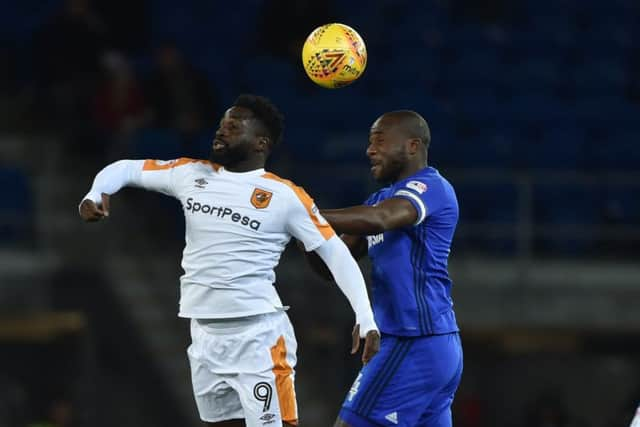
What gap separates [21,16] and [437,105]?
16.6ft

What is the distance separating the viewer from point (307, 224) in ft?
20.1

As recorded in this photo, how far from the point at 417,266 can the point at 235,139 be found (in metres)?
1.14

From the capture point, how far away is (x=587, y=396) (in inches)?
591

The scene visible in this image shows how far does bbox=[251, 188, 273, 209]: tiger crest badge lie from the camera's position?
20.1ft

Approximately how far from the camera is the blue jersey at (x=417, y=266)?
6520 millimetres

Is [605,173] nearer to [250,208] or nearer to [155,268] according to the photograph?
[155,268]

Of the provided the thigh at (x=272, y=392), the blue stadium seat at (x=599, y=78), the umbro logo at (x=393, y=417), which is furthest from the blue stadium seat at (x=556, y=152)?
the thigh at (x=272, y=392)

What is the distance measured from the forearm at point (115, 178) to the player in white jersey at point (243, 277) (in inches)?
0.4

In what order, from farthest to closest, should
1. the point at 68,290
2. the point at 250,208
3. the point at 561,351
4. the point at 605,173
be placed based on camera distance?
the point at 561,351 < the point at 605,173 < the point at 68,290 < the point at 250,208

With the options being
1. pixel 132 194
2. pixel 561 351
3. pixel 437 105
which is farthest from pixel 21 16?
pixel 561 351

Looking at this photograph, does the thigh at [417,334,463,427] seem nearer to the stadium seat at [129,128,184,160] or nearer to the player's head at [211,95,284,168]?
the player's head at [211,95,284,168]

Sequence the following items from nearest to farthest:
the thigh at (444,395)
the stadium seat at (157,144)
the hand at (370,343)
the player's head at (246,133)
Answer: the hand at (370,343) → the player's head at (246,133) → the thigh at (444,395) → the stadium seat at (157,144)

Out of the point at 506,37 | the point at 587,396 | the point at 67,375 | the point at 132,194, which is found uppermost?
the point at 506,37

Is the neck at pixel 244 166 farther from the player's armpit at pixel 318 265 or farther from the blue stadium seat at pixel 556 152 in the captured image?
the blue stadium seat at pixel 556 152
